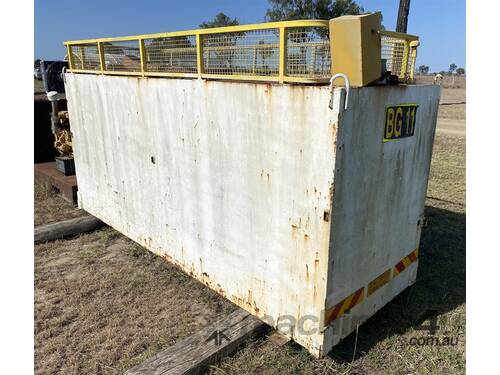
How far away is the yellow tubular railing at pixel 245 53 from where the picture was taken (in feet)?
8.05

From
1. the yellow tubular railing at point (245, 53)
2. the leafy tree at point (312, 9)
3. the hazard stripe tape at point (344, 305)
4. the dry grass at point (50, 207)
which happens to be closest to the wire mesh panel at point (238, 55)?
the yellow tubular railing at point (245, 53)

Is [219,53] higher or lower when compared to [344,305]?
higher

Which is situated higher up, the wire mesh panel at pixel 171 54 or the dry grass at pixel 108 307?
the wire mesh panel at pixel 171 54

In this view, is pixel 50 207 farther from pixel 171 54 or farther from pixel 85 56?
pixel 171 54

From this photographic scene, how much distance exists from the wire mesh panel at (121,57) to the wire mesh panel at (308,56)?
5.98ft

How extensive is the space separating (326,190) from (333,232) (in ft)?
1.01

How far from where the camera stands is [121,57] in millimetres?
4258

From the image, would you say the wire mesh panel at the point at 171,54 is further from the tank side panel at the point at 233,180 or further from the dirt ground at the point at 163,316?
the dirt ground at the point at 163,316

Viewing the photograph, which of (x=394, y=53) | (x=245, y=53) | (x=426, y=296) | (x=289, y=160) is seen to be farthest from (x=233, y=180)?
(x=426, y=296)

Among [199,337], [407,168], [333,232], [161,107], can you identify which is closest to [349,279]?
Answer: [333,232]

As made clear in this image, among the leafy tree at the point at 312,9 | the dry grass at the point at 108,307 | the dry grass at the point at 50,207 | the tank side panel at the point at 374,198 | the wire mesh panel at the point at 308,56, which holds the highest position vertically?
the leafy tree at the point at 312,9

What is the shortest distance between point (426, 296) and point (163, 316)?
252cm

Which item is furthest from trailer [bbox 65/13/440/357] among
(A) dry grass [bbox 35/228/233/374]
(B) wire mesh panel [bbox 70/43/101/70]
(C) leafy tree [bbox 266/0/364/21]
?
(C) leafy tree [bbox 266/0/364/21]

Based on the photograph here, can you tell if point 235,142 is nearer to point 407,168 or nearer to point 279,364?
point 407,168
